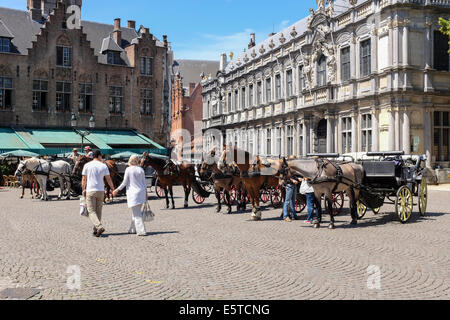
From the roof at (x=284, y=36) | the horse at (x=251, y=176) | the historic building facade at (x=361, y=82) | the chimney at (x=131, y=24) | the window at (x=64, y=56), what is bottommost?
the horse at (x=251, y=176)

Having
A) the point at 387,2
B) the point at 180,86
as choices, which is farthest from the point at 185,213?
the point at 180,86

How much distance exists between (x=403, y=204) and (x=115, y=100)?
33.3 m

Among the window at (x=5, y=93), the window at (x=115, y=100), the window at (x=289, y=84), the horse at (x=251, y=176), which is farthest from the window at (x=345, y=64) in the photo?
the window at (x=5, y=93)

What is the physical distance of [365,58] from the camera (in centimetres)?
2936

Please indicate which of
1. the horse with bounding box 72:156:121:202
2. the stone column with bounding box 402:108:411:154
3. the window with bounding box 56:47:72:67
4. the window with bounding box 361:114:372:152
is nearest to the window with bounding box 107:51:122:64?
the window with bounding box 56:47:72:67

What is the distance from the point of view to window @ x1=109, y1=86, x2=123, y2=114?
40781mm

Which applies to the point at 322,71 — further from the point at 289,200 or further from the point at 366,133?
the point at 289,200

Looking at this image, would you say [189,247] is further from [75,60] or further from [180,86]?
[180,86]

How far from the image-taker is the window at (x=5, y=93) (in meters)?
36.0

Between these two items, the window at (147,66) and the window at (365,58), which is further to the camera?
the window at (147,66)

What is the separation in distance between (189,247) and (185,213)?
609cm

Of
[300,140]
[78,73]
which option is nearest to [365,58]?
[300,140]

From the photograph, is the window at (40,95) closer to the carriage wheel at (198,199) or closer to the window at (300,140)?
the window at (300,140)

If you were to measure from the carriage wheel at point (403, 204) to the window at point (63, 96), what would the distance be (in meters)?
32.4
